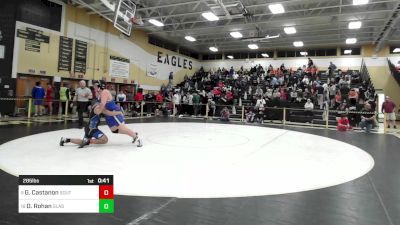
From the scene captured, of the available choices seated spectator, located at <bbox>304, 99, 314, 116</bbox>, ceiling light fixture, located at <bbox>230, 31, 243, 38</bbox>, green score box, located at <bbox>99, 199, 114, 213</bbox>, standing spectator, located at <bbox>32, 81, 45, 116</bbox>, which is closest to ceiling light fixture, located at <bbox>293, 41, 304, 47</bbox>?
ceiling light fixture, located at <bbox>230, 31, 243, 38</bbox>

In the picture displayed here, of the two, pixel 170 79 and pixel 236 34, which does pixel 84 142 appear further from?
pixel 170 79

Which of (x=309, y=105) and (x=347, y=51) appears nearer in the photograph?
(x=309, y=105)

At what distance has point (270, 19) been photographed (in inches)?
667

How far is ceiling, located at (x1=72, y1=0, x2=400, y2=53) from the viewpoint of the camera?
14547 mm

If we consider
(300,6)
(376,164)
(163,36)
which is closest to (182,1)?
(300,6)

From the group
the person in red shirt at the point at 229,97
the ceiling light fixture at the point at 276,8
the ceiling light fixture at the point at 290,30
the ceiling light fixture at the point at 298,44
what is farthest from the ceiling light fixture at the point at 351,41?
the person in red shirt at the point at 229,97

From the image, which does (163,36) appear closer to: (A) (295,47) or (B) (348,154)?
(A) (295,47)

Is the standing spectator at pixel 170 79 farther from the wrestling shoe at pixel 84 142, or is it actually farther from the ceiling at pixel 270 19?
the wrestling shoe at pixel 84 142

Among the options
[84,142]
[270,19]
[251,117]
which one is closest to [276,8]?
[270,19]
